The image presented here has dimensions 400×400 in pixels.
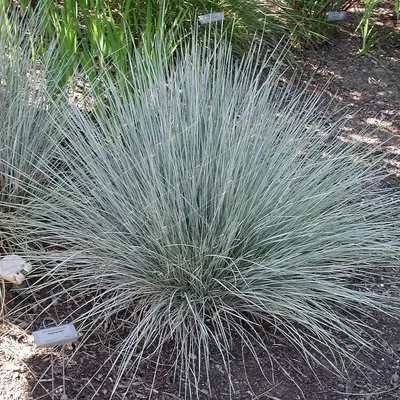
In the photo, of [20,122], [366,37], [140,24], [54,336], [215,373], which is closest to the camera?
[54,336]

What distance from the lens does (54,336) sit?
1.61 m

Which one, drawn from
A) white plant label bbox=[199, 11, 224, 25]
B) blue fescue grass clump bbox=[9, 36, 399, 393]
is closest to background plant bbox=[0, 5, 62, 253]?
blue fescue grass clump bbox=[9, 36, 399, 393]

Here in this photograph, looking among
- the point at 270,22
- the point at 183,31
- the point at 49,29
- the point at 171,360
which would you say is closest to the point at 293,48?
the point at 270,22

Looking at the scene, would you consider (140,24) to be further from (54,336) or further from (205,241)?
(54,336)

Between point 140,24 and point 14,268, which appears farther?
point 140,24

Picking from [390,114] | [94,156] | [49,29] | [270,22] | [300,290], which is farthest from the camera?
[270,22]

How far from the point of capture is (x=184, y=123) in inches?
83.9

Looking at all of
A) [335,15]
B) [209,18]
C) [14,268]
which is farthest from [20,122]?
[335,15]

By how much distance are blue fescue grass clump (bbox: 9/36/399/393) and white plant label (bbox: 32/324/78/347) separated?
230 millimetres

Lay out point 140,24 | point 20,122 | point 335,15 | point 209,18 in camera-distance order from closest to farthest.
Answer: point 20,122, point 209,18, point 140,24, point 335,15

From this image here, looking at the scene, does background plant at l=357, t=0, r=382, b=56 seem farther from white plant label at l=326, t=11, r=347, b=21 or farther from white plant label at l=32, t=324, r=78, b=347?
white plant label at l=32, t=324, r=78, b=347

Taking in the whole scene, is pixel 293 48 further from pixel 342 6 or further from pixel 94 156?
pixel 94 156

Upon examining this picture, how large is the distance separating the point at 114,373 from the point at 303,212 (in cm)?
81

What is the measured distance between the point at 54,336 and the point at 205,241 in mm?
535
